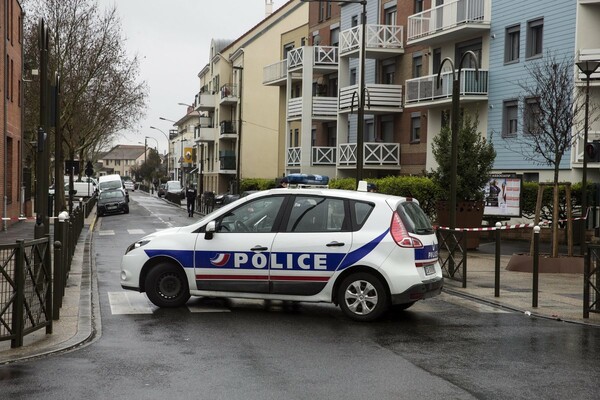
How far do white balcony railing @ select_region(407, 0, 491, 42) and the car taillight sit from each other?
23960 mm

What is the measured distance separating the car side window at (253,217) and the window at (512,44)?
22.7 meters

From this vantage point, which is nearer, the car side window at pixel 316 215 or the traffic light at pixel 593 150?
the car side window at pixel 316 215

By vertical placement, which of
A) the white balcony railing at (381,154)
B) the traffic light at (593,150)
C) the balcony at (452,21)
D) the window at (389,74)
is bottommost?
the traffic light at (593,150)

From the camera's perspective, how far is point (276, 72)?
2160 inches

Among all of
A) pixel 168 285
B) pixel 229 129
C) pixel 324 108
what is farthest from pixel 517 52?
pixel 229 129

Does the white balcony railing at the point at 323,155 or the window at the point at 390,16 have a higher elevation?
the window at the point at 390,16

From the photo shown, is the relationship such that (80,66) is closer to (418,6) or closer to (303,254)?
(418,6)

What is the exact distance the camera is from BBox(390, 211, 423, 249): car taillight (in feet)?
33.9

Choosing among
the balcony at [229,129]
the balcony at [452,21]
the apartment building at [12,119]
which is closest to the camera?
the apartment building at [12,119]

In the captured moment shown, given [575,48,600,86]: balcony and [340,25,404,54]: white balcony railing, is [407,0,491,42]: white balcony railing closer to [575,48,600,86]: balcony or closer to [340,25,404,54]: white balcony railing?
[340,25,404,54]: white balcony railing

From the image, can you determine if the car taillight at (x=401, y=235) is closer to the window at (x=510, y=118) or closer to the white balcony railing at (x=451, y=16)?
the window at (x=510, y=118)

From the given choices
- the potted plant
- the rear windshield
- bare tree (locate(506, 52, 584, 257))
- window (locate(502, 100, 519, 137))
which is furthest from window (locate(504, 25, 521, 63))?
the rear windshield

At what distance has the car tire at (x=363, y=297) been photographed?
10.4 metres

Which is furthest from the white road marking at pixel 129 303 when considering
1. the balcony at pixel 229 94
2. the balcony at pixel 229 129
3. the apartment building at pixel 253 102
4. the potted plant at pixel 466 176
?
the balcony at pixel 229 129
